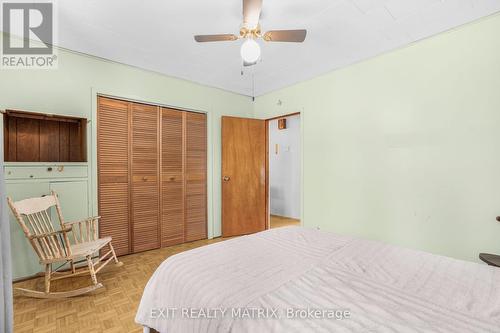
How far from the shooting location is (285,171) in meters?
5.33

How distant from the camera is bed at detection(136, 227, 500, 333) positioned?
32.2 inches

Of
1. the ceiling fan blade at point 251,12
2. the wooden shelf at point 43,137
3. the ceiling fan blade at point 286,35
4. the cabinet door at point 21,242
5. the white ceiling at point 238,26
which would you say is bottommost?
the cabinet door at point 21,242

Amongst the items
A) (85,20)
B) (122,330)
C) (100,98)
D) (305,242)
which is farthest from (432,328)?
(100,98)

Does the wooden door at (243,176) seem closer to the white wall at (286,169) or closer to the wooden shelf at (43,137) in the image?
the white wall at (286,169)

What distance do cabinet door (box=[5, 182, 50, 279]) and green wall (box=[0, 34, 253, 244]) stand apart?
53cm

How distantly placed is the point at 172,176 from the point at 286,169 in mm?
2778

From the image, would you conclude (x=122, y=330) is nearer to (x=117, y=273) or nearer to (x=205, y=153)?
(x=117, y=273)

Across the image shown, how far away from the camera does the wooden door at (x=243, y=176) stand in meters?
3.78

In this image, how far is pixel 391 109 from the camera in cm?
259

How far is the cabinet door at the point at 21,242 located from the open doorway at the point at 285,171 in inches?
144

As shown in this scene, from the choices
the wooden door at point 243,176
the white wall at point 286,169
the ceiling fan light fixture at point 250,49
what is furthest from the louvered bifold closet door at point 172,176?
the white wall at point 286,169

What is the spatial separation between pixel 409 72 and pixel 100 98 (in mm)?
3573
